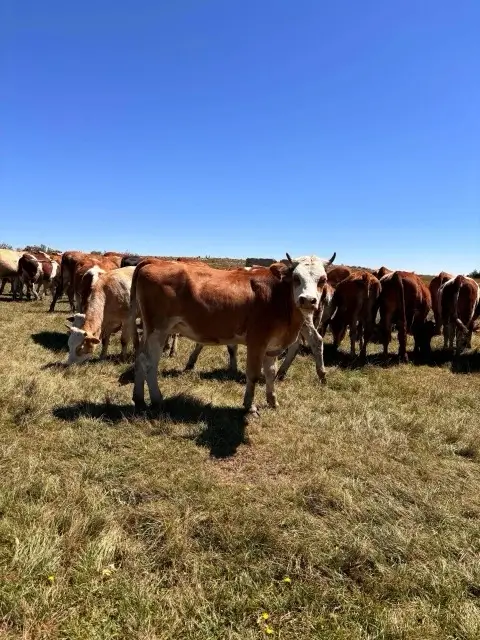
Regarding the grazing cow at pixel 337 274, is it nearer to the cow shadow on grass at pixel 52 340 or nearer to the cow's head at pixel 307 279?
the cow's head at pixel 307 279

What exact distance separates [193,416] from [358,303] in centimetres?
660

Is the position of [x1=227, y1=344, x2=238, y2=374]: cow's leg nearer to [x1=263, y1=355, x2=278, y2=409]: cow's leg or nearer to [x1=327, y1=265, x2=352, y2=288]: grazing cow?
[x1=263, y1=355, x2=278, y2=409]: cow's leg

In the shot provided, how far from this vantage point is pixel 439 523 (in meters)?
4.26

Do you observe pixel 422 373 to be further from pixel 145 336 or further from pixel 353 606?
pixel 353 606

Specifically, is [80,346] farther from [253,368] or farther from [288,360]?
[288,360]

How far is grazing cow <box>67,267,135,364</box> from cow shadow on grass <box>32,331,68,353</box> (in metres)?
1.39

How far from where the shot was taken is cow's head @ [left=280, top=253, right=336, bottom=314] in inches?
232

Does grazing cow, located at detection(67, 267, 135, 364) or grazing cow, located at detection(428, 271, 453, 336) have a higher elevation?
grazing cow, located at detection(428, 271, 453, 336)

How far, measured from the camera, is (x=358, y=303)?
1201 centimetres

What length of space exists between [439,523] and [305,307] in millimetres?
2748

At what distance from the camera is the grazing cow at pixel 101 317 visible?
880 centimetres

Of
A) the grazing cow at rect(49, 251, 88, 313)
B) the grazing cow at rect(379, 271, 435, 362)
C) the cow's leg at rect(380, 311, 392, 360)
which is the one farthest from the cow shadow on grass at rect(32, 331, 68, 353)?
the grazing cow at rect(379, 271, 435, 362)

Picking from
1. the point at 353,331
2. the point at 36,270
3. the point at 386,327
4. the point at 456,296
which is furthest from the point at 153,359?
the point at 36,270

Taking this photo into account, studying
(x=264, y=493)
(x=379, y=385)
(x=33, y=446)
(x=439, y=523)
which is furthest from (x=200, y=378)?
(x=439, y=523)
